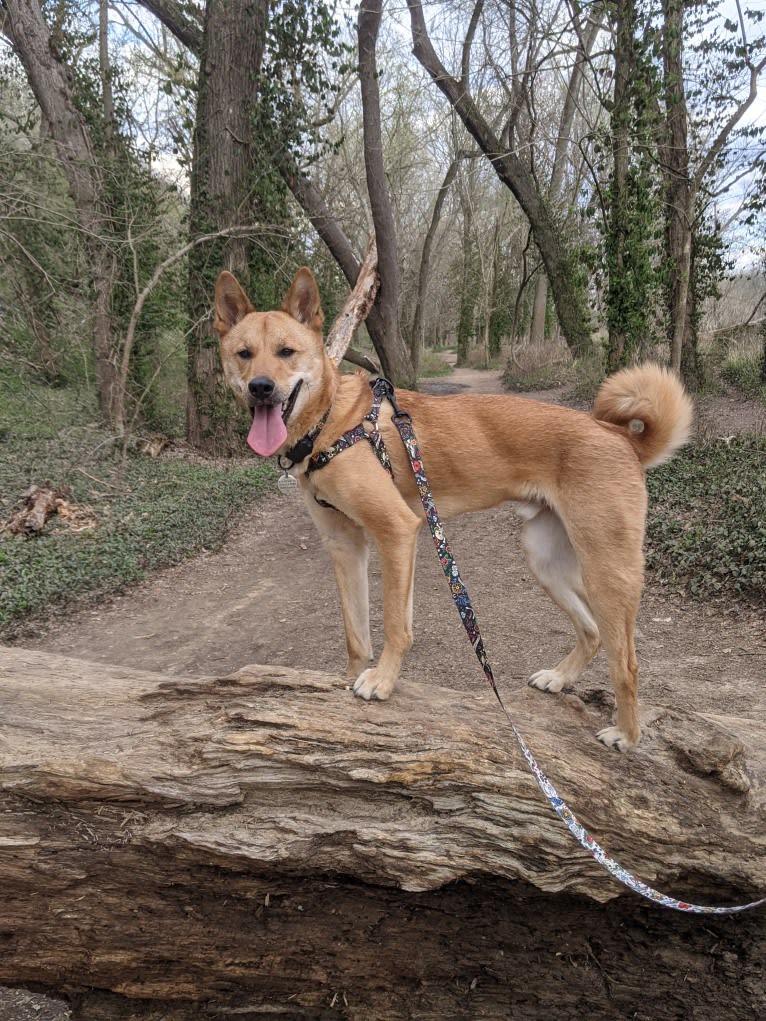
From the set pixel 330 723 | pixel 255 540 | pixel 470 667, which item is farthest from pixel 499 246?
pixel 330 723

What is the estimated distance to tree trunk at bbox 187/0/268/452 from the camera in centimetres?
1155

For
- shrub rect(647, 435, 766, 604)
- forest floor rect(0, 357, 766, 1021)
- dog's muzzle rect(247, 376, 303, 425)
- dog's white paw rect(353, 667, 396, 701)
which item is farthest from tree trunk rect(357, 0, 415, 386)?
dog's white paw rect(353, 667, 396, 701)

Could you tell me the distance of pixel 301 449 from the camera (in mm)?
3326

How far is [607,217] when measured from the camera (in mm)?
10734

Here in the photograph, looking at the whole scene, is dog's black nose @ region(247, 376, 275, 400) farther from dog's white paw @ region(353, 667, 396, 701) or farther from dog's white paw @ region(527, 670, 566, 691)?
dog's white paw @ region(527, 670, 566, 691)

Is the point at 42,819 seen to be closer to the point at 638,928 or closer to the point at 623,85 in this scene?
the point at 638,928

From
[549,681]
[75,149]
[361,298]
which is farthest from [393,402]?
[75,149]

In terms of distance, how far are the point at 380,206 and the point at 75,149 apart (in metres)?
5.62

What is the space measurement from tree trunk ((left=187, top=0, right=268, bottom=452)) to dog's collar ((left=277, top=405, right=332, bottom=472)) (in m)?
8.93

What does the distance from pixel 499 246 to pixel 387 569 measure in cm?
3261

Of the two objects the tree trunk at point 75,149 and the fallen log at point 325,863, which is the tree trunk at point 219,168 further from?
the fallen log at point 325,863

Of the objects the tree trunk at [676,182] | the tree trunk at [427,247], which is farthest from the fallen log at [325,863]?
the tree trunk at [427,247]

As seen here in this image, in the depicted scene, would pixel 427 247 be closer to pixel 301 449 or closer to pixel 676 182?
pixel 676 182

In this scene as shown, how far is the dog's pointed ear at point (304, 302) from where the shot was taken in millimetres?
3639
